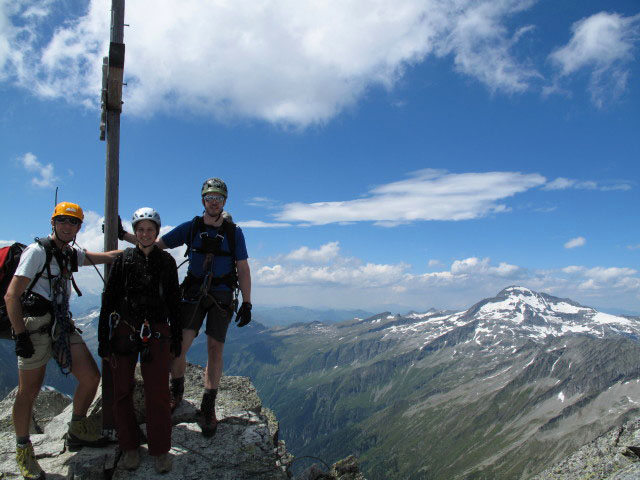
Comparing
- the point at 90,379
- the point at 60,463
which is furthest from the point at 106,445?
the point at 90,379

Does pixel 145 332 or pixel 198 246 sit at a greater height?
pixel 198 246

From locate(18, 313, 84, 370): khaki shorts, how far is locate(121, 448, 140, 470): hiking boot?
2363mm

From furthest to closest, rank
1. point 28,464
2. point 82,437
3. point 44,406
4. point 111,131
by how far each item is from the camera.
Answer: point 44,406, point 111,131, point 82,437, point 28,464

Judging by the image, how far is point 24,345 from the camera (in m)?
7.10

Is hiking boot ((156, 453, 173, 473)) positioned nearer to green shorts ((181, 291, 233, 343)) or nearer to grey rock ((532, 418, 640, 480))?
green shorts ((181, 291, 233, 343))

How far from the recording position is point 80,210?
8.05 meters

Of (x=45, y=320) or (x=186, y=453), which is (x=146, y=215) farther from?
(x=186, y=453)

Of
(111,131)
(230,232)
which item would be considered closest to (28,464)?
(230,232)

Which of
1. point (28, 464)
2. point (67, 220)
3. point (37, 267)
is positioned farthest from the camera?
point (67, 220)

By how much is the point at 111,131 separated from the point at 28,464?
6.93m

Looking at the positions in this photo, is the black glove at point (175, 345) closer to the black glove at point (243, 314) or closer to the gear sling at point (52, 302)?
the black glove at point (243, 314)

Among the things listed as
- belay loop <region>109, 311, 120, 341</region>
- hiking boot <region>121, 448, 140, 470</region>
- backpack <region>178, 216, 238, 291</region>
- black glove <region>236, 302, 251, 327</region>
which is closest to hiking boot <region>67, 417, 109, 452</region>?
hiking boot <region>121, 448, 140, 470</region>

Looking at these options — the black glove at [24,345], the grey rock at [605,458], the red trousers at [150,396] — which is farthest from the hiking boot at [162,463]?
the grey rock at [605,458]

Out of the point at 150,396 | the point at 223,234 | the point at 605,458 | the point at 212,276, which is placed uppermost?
the point at 223,234
